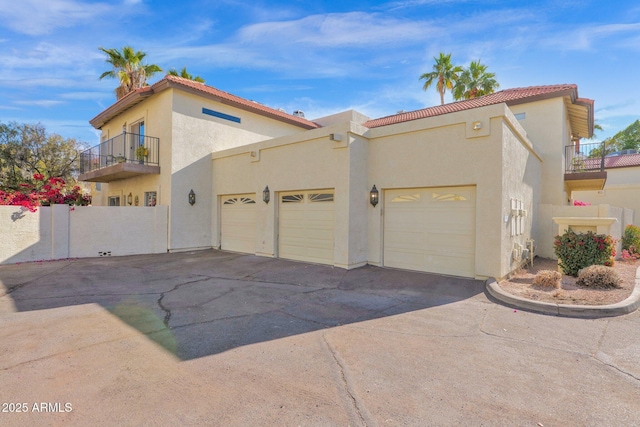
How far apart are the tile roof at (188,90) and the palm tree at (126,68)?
2.67 metres

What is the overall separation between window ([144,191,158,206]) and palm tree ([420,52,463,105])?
2046 centimetres

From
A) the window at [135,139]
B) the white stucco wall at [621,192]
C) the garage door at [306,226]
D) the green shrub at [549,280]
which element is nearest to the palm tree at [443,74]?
the white stucco wall at [621,192]

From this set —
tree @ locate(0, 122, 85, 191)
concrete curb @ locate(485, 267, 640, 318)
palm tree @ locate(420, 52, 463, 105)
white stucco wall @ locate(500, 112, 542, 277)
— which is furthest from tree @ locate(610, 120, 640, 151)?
tree @ locate(0, 122, 85, 191)

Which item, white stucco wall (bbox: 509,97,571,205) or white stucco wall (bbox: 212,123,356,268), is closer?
white stucco wall (bbox: 212,123,356,268)

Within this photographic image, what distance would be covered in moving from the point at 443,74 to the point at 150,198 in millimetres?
21163

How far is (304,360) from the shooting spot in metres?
3.61

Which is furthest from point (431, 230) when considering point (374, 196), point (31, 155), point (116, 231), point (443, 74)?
point (31, 155)

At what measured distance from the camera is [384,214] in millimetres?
9117

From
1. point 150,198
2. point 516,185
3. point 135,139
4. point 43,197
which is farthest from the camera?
point 135,139

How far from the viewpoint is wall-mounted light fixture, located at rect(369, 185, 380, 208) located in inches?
359

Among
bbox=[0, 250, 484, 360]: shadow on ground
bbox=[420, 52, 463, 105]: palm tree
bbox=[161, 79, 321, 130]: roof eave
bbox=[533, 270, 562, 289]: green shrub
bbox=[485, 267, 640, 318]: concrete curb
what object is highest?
bbox=[420, 52, 463, 105]: palm tree

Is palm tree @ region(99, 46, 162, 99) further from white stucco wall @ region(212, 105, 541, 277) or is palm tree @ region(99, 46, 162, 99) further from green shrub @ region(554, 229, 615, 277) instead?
green shrub @ region(554, 229, 615, 277)

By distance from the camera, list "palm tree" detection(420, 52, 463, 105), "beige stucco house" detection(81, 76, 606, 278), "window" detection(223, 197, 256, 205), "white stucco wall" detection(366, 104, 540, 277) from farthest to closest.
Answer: "palm tree" detection(420, 52, 463, 105), "window" detection(223, 197, 256, 205), "beige stucco house" detection(81, 76, 606, 278), "white stucco wall" detection(366, 104, 540, 277)

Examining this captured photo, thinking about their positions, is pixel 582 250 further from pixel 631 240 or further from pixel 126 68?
pixel 126 68
